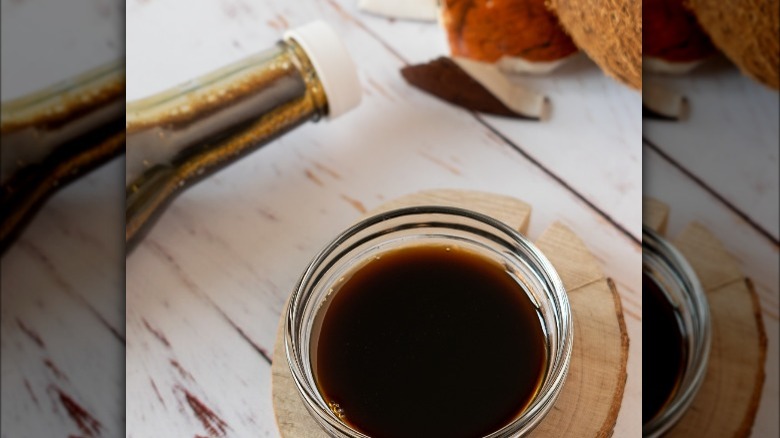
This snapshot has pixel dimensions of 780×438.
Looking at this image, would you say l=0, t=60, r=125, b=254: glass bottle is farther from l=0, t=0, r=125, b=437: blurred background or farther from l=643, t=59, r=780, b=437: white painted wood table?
l=643, t=59, r=780, b=437: white painted wood table

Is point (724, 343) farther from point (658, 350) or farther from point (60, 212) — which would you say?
point (60, 212)

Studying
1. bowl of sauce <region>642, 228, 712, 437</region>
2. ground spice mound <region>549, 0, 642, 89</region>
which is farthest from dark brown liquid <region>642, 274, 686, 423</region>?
ground spice mound <region>549, 0, 642, 89</region>

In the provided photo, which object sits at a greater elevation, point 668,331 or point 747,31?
point 747,31

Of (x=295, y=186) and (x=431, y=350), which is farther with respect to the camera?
(x=295, y=186)

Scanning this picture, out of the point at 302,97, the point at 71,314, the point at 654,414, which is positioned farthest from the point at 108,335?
the point at 654,414

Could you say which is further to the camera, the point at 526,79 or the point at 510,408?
the point at 526,79

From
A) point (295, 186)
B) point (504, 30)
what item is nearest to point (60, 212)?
point (295, 186)

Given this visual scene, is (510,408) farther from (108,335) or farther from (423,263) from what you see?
(108,335)
